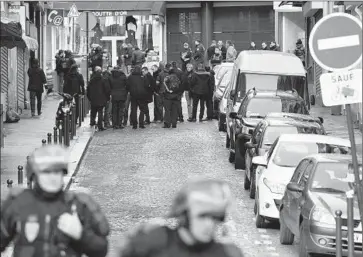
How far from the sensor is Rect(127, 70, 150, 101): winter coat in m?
31.5

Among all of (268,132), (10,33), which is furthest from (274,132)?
(10,33)

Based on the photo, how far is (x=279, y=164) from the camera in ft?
55.4

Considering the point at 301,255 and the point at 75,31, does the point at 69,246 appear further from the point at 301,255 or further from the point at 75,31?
the point at 75,31

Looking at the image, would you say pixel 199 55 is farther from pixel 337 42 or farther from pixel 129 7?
pixel 337 42

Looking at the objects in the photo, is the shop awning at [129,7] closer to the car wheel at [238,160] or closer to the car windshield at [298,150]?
the car wheel at [238,160]

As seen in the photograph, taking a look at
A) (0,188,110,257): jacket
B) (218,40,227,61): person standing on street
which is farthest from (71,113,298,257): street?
(218,40,227,61): person standing on street

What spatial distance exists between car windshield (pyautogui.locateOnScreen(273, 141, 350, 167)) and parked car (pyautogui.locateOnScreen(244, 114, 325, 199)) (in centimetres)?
174

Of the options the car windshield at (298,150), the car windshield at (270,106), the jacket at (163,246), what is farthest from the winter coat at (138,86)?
the jacket at (163,246)

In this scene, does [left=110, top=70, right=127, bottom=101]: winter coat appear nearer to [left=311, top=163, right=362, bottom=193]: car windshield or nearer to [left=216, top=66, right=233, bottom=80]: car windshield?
[left=216, top=66, right=233, bottom=80]: car windshield

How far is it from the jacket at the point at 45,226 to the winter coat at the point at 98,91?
24.4 m

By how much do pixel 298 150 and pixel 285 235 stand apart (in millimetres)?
2781

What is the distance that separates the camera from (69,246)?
21.0 feet

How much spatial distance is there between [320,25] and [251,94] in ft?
42.3

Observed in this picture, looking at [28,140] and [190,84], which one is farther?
[190,84]
